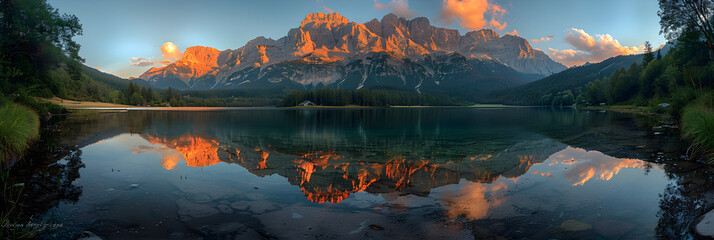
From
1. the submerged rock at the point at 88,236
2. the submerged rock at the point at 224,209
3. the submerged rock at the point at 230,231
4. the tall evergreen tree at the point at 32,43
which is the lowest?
the submerged rock at the point at 224,209

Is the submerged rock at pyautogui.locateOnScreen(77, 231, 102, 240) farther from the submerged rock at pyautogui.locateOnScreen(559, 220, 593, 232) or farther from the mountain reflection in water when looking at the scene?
the submerged rock at pyautogui.locateOnScreen(559, 220, 593, 232)

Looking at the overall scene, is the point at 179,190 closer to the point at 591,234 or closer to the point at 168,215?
the point at 168,215

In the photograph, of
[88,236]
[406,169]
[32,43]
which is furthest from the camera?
[32,43]

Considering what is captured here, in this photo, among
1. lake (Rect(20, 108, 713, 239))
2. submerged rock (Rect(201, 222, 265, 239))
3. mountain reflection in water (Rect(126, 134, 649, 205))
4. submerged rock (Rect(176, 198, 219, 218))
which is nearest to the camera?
submerged rock (Rect(201, 222, 265, 239))

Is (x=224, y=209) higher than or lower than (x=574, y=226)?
lower

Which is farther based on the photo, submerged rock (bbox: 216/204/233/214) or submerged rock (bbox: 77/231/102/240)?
submerged rock (bbox: 216/204/233/214)

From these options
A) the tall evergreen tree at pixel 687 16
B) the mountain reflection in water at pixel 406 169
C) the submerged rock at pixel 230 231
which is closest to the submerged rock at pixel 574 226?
the mountain reflection in water at pixel 406 169

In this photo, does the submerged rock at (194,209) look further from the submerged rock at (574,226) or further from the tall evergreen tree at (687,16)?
the tall evergreen tree at (687,16)

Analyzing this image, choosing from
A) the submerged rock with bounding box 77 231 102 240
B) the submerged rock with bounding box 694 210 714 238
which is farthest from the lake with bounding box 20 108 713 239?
the submerged rock with bounding box 694 210 714 238

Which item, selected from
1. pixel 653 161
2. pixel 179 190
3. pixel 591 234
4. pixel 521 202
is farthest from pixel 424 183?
pixel 653 161

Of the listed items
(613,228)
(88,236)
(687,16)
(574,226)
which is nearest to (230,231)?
(88,236)

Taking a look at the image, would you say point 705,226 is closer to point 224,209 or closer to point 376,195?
point 376,195

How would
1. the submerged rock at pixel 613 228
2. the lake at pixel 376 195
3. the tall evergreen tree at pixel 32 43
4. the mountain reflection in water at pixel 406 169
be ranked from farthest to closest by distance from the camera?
the tall evergreen tree at pixel 32 43
the mountain reflection in water at pixel 406 169
the lake at pixel 376 195
the submerged rock at pixel 613 228

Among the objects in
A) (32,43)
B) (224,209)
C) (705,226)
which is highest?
(32,43)
